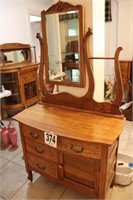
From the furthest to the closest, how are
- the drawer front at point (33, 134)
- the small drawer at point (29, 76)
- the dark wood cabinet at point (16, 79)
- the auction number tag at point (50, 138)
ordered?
the small drawer at point (29, 76), the dark wood cabinet at point (16, 79), the drawer front at point (33, 134), the auction number tag at point (50, 138)

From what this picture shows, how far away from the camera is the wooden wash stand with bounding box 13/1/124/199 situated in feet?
4.04

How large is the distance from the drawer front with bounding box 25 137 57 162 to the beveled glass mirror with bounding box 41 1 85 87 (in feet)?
2.01

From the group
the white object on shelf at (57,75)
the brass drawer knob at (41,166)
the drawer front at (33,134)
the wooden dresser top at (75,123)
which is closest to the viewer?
the wooden dresser top at (75,123)

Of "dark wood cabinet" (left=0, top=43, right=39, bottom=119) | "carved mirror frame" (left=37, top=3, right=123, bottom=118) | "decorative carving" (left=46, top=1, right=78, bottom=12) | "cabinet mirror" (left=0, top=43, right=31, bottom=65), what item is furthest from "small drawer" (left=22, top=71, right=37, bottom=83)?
"decorative carving" (left=46, top=1, right=78, bottom=12)

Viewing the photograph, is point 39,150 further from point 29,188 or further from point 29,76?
point 29,76

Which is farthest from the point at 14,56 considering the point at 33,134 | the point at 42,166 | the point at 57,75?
the point at 42,166

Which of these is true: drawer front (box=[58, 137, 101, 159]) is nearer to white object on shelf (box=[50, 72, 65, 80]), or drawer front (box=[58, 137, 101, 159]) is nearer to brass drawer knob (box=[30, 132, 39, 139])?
brass drawer knob (box=[30, 132, 39, 139])

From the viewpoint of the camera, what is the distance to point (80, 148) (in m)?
1.25

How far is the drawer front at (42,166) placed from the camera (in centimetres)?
151

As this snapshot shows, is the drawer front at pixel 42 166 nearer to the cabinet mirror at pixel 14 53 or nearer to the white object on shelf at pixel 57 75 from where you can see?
the white object on shelf at pixel 57 75

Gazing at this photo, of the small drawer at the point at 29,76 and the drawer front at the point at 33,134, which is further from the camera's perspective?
the small drawer at the point at 29,76

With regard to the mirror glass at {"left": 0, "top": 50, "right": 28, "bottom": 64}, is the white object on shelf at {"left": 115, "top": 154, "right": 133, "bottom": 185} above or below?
below

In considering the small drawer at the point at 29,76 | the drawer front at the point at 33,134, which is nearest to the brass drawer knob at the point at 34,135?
the drawer front at the point at 33,134

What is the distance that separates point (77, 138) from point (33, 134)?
454mm
